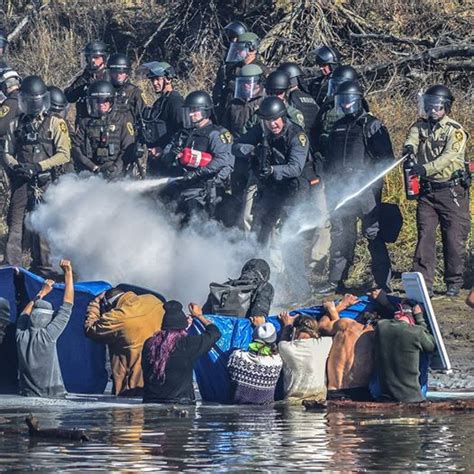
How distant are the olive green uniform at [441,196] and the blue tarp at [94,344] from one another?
241 cm

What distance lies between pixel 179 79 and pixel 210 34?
0.90 metres

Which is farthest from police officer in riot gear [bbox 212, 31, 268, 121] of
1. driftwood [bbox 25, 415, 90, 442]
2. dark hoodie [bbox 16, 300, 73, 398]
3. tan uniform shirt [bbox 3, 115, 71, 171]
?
driftwood [bbox 25, 415, 90, 442]

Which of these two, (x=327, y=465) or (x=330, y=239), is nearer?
(x=327, y=465)

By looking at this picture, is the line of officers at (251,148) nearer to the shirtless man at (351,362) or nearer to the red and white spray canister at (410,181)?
the red and white spray canister at (410,181)

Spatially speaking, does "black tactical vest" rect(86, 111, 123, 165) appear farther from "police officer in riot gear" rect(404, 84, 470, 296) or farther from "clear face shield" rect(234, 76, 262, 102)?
"police officer in riot gear" rect(404, 84, 470, 296)

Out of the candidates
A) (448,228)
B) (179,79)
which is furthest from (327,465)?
(179,79)

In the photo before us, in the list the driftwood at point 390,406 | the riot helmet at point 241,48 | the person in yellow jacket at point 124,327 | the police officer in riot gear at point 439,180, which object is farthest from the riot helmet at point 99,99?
the driftwood at point 390,406

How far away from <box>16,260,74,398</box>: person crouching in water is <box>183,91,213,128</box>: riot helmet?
350cm

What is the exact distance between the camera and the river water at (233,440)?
12.0 metres

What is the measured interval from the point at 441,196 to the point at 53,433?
6163mm

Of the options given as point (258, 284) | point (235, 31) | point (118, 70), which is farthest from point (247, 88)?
point (258, 284)

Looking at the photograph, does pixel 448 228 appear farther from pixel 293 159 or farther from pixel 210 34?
pixel 210 34

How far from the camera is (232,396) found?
1558 cm

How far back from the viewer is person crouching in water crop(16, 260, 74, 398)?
15.8m
